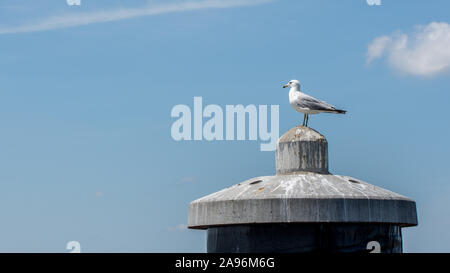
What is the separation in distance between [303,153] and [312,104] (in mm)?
1312

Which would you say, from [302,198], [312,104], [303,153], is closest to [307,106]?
[312,104]

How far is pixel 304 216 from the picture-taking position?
17.9 metres

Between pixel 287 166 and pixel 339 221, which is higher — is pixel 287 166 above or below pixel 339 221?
above

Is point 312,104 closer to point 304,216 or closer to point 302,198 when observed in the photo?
point 302,198

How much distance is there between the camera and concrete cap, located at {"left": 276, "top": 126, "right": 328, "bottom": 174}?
19.6 metres

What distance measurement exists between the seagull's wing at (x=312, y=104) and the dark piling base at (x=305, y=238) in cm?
314

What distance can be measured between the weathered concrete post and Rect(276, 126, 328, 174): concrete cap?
30 centimetres

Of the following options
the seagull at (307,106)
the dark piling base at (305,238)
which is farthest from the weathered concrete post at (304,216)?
the seagull at (307,106)

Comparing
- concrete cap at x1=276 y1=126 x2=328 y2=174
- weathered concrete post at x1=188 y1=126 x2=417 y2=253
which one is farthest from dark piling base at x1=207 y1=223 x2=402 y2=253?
concrete cap at x1=276 y1=126 x2=328 y2=174

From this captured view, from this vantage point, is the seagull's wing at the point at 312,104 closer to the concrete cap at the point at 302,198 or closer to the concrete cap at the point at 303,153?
the concrete cap at the point at 302,198

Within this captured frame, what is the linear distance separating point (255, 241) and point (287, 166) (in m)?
2.14
